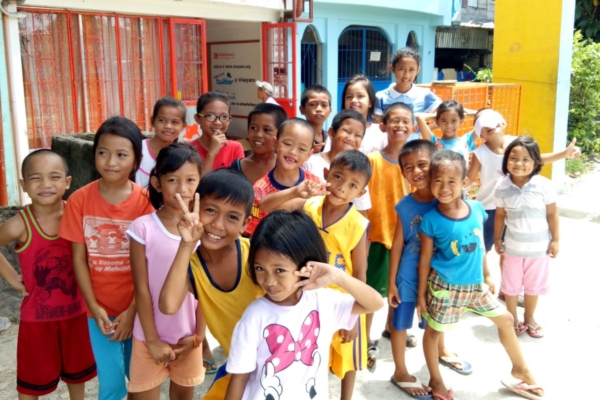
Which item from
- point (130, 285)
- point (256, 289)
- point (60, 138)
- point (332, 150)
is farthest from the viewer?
point (60, 138)

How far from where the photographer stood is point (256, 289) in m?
1.93

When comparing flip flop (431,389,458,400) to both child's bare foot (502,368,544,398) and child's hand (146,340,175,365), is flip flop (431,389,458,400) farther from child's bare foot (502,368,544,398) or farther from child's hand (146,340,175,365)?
child's hand (146,340,175,365)

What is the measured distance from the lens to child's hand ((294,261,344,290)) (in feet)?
5.46

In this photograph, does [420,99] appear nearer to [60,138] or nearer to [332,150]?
Result: [332,150]

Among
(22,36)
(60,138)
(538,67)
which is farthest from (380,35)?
(60,138)

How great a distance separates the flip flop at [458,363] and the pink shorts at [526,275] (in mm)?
655

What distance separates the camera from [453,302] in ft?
8.72

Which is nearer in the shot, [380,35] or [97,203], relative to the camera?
[97,203]

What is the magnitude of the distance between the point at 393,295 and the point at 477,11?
1420 centimetres

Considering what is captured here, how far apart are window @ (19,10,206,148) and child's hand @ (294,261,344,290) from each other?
5141 mm

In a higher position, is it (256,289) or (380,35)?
(380,35)

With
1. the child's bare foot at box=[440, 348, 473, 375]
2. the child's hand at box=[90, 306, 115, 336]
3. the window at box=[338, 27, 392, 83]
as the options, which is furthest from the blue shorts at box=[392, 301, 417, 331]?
the window at box=[338, 27, 392, 83]

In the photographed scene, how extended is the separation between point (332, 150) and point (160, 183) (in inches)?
44.5

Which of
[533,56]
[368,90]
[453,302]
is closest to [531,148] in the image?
[368,90]
